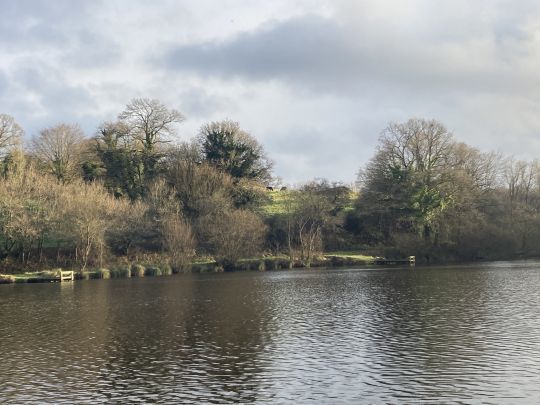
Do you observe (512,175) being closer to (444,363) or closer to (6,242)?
(6,242)

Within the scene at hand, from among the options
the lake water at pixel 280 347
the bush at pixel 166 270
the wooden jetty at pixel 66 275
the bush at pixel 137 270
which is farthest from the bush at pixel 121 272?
the lake water at pixel 280 347

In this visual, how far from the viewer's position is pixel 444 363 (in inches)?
687

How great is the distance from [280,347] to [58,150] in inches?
2735

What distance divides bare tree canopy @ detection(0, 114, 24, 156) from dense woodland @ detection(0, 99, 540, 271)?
0.14 m

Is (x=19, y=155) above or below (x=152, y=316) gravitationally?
above

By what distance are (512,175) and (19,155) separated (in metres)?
73.1

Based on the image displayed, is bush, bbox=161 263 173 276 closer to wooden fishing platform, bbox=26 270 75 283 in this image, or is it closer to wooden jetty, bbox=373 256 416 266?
wooden fishing platform, bbox=26 270 75 283

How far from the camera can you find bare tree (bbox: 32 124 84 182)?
263ft

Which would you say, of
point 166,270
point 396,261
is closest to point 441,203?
point 396,261

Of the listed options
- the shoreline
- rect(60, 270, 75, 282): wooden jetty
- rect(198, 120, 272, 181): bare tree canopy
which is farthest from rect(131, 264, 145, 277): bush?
rect(198, 120, 272, 181): bare tree canopy

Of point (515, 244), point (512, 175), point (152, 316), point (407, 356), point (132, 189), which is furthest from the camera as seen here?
point (512, 175)

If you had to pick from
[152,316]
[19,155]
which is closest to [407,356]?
[152,316]

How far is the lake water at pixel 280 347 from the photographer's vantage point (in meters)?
15.2

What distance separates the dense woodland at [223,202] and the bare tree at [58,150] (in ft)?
0.54
